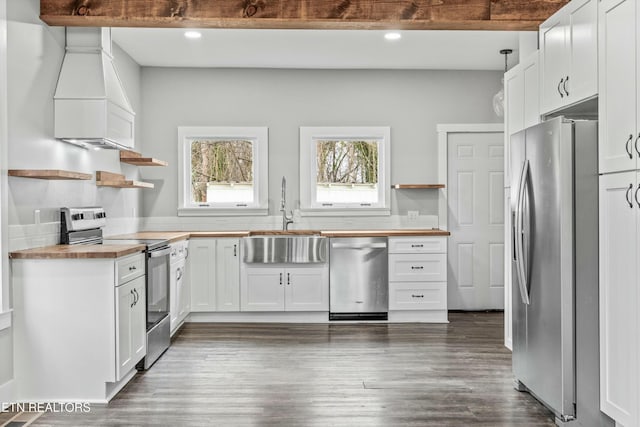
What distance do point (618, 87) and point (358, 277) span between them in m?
3.16

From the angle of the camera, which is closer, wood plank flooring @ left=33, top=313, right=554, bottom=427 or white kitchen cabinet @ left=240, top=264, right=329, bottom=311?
wood plank flooring @ left=33, top=313, right=554, bottom=427

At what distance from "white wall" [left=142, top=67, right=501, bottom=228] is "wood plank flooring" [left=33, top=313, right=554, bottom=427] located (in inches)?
66.7

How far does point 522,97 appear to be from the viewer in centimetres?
349

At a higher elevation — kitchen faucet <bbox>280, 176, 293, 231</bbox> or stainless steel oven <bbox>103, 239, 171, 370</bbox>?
kitchen faucet <bbox>280, 176, 293, 231</bbox>

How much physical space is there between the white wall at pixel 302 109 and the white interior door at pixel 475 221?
24 centimetres

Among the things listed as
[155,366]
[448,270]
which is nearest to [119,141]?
[155,366]

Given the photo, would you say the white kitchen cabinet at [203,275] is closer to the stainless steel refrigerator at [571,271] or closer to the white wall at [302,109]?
the white wall at [302,109]

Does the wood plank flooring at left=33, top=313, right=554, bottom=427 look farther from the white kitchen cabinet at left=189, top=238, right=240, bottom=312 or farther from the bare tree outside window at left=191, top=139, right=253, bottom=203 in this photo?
the bare tree outside window at left=191, top=139, right=253, bottom=203

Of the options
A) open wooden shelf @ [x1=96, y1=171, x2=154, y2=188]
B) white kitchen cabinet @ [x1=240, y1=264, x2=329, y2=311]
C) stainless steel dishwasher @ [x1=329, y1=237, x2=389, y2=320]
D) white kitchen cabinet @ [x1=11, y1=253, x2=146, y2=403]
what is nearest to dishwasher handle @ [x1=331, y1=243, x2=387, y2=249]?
stainless steel dishwasher @ [x1=329, y1=237, x2=389, y2=320]

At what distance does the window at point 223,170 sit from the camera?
5.58 meters

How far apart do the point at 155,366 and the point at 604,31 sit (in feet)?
11.4

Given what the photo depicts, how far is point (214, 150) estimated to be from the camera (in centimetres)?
568

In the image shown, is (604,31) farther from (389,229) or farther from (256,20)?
(389,229)

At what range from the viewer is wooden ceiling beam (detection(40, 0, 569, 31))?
3.27 m
